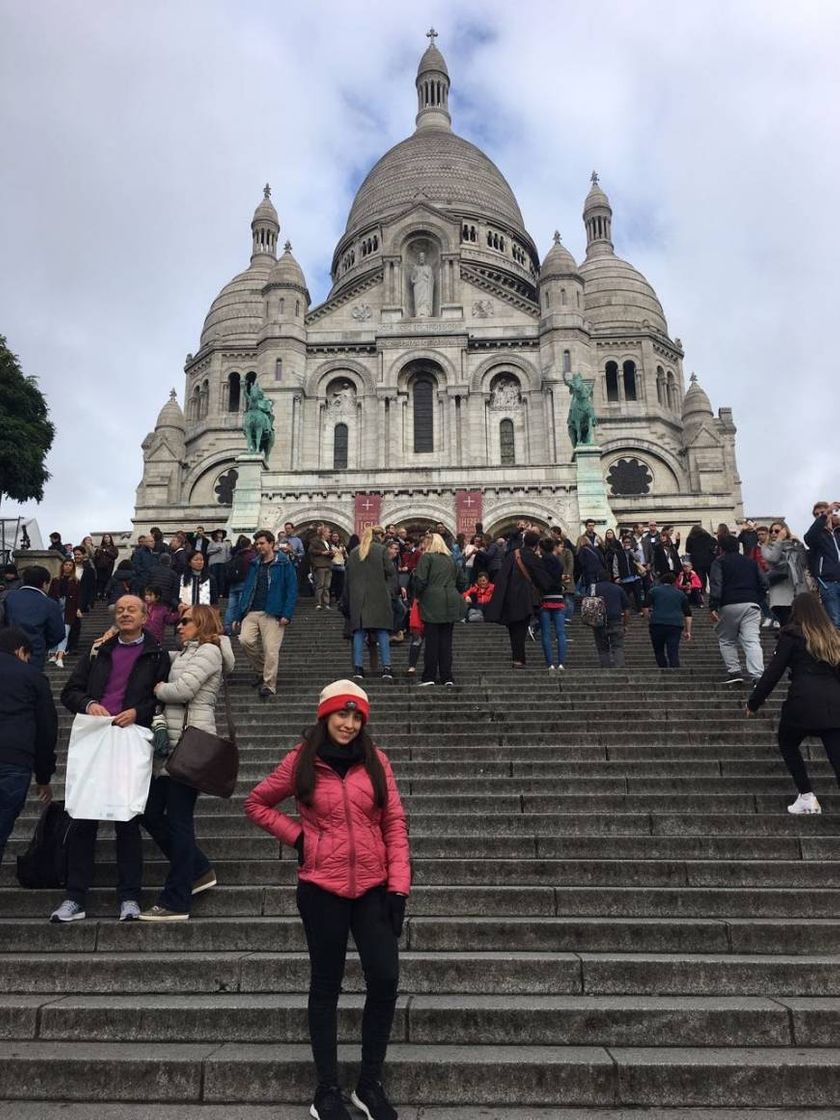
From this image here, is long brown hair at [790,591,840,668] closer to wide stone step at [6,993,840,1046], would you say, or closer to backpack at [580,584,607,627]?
wide stone step at [6,993,840,1046]

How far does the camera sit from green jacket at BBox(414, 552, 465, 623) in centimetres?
955

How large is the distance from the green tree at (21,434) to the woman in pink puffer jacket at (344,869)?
30.7 metres

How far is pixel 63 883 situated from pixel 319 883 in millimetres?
2652

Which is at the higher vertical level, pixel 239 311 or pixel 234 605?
pixel 239 311

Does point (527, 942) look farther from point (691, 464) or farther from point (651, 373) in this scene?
point (651, 373)

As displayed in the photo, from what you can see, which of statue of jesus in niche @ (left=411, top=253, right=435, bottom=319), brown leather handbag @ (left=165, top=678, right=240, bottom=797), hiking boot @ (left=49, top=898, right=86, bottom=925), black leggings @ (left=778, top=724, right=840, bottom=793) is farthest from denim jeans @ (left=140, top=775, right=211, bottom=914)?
statue of jesus in niche @ (left=411, top=253, right=435, bottom=319)

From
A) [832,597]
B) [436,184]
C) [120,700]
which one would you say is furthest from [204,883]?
[436,184]

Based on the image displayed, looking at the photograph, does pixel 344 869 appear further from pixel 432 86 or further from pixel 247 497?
pixel 432 86

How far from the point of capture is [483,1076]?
12.6ft

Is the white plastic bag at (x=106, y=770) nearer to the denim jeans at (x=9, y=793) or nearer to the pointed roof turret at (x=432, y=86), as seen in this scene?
the denim jeans at (x=9, y=793)

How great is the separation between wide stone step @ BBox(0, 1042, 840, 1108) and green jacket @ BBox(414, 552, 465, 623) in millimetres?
5776

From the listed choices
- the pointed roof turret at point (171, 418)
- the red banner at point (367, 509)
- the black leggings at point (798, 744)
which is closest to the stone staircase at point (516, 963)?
the black leggings at point (798, 744)

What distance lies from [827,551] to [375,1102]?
30.5 feet

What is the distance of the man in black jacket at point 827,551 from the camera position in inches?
425
